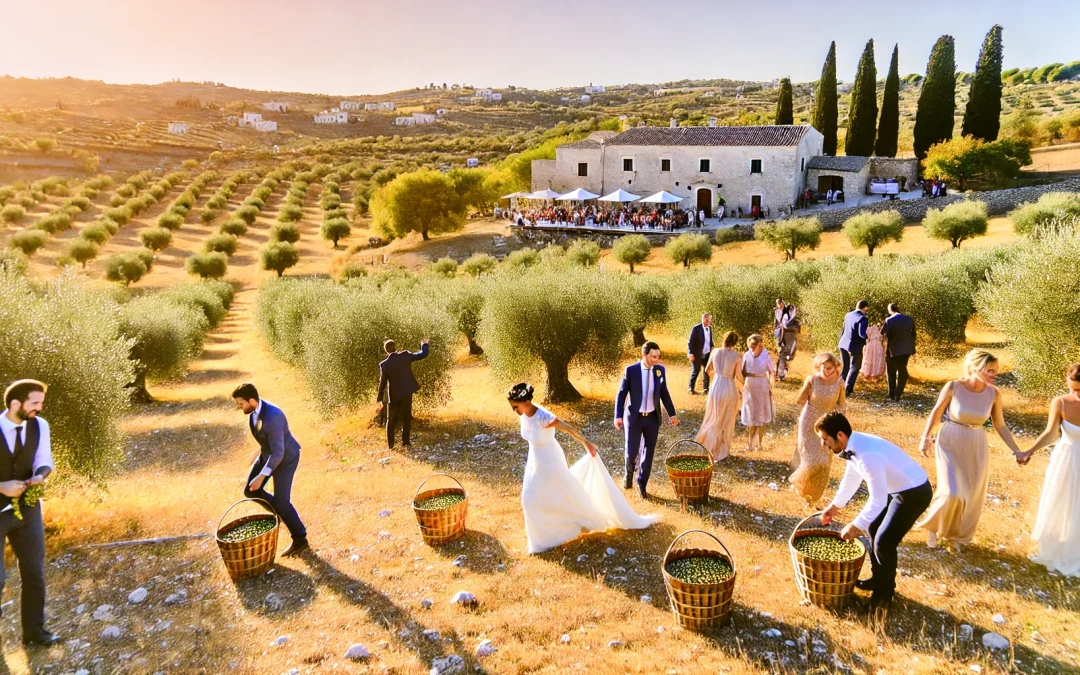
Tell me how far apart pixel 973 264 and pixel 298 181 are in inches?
2783

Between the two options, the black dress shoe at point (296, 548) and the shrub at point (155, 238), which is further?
the shrub at point (155, 238)

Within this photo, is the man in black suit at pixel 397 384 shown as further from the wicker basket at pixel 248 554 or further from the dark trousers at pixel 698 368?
the dark trousers at pixel 698 368

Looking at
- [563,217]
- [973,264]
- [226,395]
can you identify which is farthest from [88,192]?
[973,264]

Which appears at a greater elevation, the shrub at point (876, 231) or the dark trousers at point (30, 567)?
the shrub at point (876, 231)

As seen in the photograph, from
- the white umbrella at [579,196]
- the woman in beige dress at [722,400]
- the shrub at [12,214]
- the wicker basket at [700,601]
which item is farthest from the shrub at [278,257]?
the wicker basket at [700,601]

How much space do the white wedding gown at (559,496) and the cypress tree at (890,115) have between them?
165 feet

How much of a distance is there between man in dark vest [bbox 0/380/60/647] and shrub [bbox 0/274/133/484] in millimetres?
3779

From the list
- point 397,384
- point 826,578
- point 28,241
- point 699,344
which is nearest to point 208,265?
point 28,241

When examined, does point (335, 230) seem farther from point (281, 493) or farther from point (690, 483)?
point (690, 483)

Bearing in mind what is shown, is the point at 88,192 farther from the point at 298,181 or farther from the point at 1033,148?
the point at 1033,148

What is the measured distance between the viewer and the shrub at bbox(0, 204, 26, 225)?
53438mm

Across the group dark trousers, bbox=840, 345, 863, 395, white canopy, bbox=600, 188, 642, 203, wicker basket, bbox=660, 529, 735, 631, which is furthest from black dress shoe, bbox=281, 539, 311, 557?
white canopy, bbox=600, 188, 642, 203

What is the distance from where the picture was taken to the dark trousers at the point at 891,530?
18.1 feet

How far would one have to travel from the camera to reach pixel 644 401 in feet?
27.9
